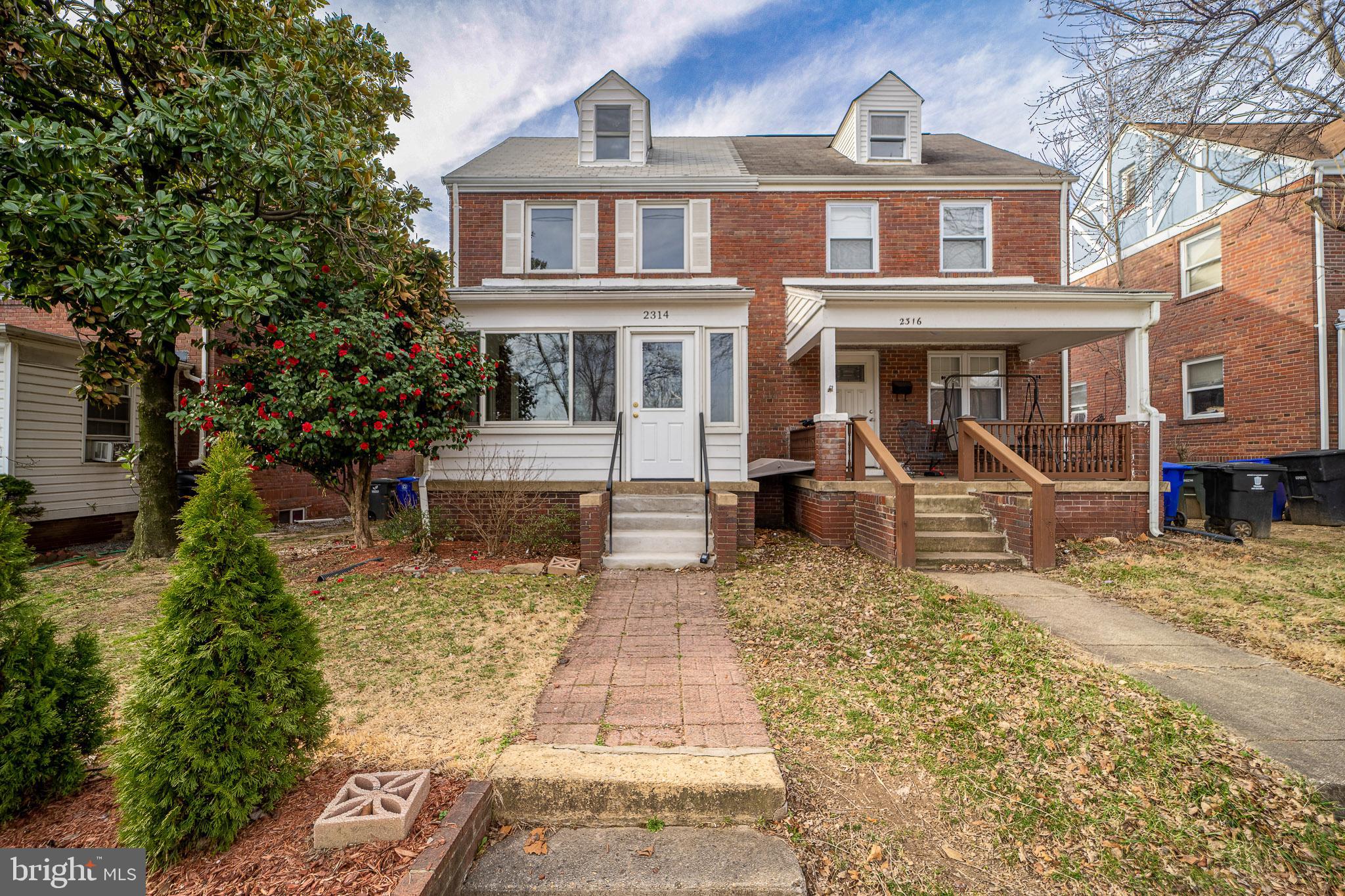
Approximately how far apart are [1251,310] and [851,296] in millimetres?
10281

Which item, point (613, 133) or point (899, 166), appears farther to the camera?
point (613, 133)

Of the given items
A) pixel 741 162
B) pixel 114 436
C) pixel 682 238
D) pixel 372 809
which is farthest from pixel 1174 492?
pixel 114 436

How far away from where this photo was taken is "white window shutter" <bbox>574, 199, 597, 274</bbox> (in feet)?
34.6

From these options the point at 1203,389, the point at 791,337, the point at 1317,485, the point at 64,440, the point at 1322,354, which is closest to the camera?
the point at 64,440

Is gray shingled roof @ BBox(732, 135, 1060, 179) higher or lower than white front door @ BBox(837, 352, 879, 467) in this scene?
higher

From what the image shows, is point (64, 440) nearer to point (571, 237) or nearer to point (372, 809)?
point (571, 237)

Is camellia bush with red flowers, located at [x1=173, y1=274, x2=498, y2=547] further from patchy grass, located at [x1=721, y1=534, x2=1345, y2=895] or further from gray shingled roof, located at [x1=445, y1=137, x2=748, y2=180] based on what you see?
gray shingled roof, located at [x1=445, y1=137, x2=748, y2=180]

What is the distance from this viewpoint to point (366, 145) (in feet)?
22.8

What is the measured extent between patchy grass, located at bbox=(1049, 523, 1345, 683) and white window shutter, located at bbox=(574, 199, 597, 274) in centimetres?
866

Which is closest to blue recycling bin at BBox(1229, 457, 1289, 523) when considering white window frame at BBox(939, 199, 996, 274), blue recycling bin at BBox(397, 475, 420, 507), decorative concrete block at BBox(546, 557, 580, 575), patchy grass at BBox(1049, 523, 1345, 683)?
patchy grass at BBox(1049, 523, 1345, 683)

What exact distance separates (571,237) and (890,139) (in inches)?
262

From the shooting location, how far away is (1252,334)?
11758 mm

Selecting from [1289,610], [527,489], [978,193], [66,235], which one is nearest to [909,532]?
[1289,610]

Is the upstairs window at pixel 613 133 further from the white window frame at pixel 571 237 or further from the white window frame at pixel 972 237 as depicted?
the white window frame at pixel 972 237
